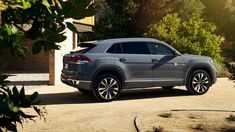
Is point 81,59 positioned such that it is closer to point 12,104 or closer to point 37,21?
point 37,21

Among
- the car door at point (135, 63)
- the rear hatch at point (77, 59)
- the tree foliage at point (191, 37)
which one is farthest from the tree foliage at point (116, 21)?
the rear hatch at point (77, 59)

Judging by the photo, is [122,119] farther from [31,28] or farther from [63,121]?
[31,28]

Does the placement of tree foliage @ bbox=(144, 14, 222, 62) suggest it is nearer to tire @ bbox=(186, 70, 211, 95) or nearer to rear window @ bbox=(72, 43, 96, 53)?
tire @ bbox=(186, 70, 211, 95)

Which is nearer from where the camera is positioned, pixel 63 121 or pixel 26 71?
pixel 63 121

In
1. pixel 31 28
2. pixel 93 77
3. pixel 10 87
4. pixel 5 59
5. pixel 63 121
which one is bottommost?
pixel 63 121

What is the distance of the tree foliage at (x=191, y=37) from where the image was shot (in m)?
21.4

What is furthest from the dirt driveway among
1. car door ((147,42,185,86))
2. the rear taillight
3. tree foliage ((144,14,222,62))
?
tree foliage ((144,14,222,62))

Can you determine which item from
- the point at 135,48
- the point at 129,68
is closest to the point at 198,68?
the point at 135,48

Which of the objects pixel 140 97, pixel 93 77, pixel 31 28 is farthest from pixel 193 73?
pixel 31 28

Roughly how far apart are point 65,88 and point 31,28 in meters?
13.3

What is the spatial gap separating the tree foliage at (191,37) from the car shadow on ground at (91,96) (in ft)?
22.2

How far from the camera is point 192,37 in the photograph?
21.9 meters

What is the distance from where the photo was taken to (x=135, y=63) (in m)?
12.4

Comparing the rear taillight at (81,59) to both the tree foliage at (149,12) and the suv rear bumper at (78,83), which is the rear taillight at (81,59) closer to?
the suv rear bumper at (78,83)
